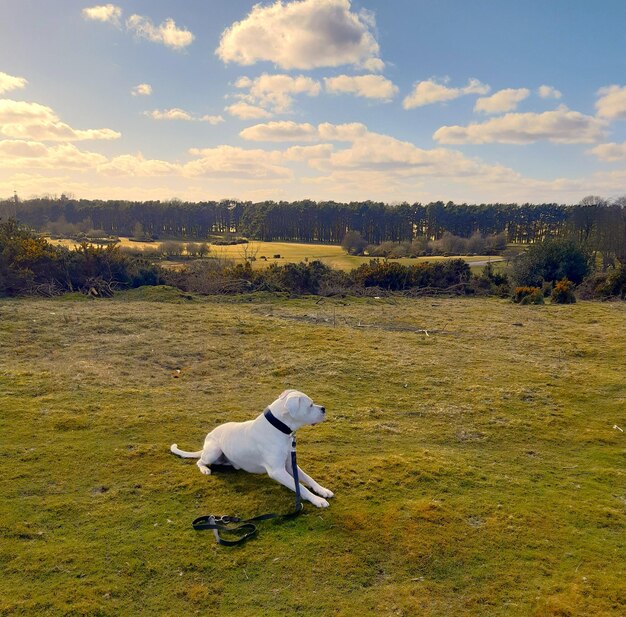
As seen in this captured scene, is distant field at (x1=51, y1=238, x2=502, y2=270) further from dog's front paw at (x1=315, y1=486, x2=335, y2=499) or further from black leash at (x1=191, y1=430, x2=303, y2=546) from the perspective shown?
black leash at (x1=191, y1=430, x2=303, y2=546)

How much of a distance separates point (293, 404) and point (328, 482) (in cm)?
123

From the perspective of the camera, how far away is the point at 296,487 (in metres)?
4.98

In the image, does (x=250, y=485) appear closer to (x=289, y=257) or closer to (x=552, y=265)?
(x=552, y=265)

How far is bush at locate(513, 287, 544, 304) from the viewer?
21.8 m

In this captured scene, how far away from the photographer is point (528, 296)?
71.7 ft

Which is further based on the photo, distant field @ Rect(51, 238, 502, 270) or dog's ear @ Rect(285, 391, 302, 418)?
distant field @ Rect(51, 238, 502, 270)

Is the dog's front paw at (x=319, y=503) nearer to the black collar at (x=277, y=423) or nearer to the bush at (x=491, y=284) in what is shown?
the black collar at (x=277, y=423)

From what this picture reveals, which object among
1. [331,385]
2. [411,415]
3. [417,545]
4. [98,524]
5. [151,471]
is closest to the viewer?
[417,545]

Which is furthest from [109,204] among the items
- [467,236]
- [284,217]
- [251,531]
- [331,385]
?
[251,531]

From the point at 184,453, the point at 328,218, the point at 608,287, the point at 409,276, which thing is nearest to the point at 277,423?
the point at 184,453

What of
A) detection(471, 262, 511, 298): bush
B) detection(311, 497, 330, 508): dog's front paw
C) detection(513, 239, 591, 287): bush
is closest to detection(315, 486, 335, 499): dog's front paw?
detection(311, 497, 330, 508): dog's front paw

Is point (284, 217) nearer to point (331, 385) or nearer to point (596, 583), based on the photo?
point (331, 385)

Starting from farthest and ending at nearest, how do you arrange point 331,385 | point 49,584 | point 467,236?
1. point 467,236
2. point 331,385
3. point 49,584

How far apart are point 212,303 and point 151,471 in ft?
48.1
